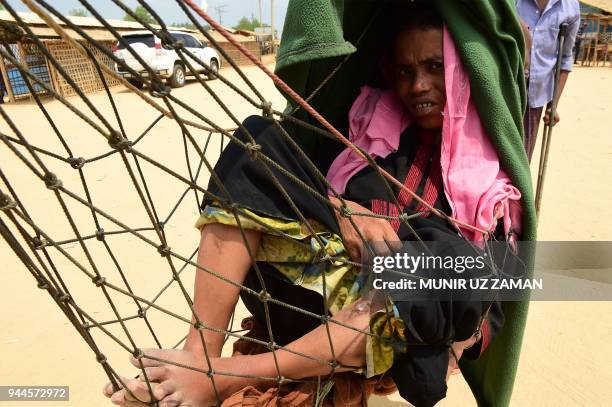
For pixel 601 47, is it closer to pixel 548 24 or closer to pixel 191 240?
pixel 548 24

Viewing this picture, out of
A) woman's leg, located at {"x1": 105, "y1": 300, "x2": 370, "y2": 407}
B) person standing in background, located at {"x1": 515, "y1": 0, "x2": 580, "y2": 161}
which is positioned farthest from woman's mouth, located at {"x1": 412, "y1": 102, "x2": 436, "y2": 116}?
person standing in background, located at {"x1": 515, "y1": 0, "x2": 580, "y2": 161}

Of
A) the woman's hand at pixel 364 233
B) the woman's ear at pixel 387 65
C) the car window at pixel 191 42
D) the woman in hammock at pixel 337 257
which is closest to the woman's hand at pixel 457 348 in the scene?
the woman in hammock at pixel 337 257

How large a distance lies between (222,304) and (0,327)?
1.60 meters

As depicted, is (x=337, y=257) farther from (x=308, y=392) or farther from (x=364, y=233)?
(x=308, y=392)

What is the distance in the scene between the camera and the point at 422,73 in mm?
1171

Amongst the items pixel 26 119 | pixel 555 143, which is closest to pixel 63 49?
pixel 26 119

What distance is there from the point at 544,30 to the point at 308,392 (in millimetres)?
2015

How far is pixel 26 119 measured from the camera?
6.23m

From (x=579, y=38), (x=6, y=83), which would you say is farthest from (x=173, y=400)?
(x=579, y=38)

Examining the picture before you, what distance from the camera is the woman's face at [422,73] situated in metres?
1.14

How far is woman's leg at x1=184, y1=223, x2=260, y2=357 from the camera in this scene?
37.6 inches

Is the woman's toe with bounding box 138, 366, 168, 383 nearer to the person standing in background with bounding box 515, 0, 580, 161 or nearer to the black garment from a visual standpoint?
the black garment

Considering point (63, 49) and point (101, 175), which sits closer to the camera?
point (101, 175)

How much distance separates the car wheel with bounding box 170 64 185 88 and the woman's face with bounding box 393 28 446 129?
8632mm
